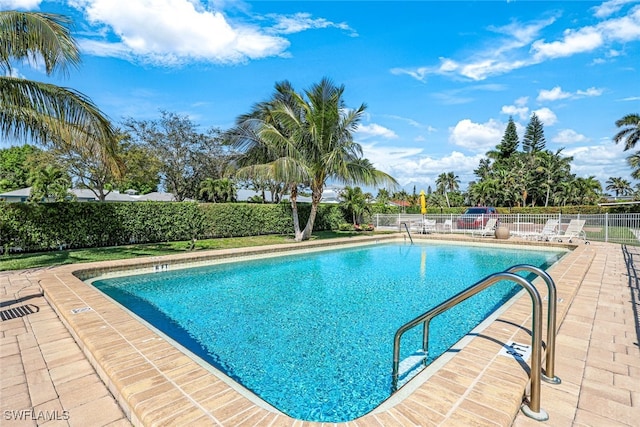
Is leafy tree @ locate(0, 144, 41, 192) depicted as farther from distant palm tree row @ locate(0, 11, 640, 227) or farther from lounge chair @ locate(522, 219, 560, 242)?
lounge chair @ locate(522, 219, 560, 242)

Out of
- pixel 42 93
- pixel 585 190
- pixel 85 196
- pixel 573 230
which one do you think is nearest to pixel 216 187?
pixel 85 196

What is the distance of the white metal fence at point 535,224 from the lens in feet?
47.7

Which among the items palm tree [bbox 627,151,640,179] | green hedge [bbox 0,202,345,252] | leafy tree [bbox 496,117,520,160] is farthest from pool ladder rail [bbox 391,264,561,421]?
leafy tree [bbox 496,117,520,160]

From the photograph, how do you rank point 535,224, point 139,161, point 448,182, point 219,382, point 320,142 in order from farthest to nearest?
point 448,182, point 139,161, point 535,224, point 320,142, point 219,382

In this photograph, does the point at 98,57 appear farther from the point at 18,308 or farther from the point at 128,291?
the point at 18,308

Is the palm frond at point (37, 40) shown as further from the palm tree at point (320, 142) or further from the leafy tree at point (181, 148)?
the leafy tree at point (181, 148)

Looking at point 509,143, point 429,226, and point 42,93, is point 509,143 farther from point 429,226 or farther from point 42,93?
point 42,93

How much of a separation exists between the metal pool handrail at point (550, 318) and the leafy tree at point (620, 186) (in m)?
69.3

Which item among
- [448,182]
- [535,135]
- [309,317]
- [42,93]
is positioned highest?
[535,135]

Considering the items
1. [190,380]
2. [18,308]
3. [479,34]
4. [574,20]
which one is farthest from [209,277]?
[574,20]

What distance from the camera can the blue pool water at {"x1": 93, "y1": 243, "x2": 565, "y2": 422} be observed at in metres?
3.63

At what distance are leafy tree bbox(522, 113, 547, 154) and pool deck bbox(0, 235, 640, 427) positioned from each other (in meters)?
55.5

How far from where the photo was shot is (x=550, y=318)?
2529 mm

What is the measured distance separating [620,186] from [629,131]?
136ft
